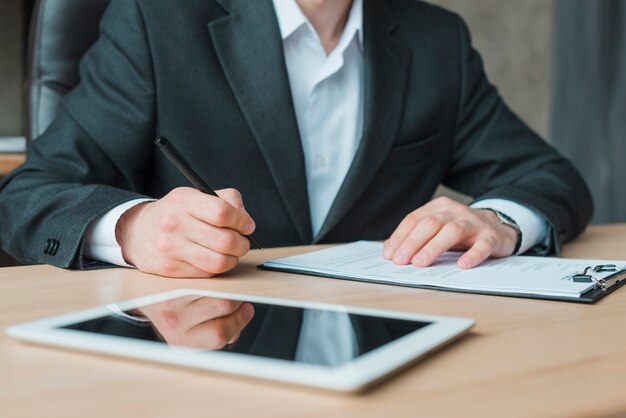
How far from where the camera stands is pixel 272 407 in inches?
16.5

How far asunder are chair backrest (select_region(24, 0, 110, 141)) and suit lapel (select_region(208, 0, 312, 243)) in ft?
0.93

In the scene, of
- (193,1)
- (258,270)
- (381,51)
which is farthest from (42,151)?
(381,51)

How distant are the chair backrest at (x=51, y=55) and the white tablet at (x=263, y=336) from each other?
2.82 ft

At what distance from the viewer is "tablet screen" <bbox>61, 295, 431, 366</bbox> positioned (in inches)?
19.3

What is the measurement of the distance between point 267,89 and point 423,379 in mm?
868

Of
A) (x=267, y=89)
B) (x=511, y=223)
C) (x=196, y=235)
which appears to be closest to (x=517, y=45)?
(x=267, y=89)

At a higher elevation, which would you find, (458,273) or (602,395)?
(602,395)

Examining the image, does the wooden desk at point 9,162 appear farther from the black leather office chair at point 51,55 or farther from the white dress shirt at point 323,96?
the white dress shirt at point 323,96

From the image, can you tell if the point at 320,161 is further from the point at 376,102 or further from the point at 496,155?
the point at 496,155

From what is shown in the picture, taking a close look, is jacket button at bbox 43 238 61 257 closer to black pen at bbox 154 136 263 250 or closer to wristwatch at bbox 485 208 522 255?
black pen at bbox 154 136 263 250

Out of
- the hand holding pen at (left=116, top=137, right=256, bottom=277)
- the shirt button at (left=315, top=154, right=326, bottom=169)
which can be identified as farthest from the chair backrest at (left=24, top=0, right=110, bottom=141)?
the hand holding pen at (left=116, top=137, right=256, bottom=277)

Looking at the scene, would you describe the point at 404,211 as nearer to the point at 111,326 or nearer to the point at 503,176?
the point at 503,176

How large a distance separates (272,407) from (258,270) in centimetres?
48

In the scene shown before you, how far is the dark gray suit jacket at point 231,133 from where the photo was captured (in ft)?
3.95
